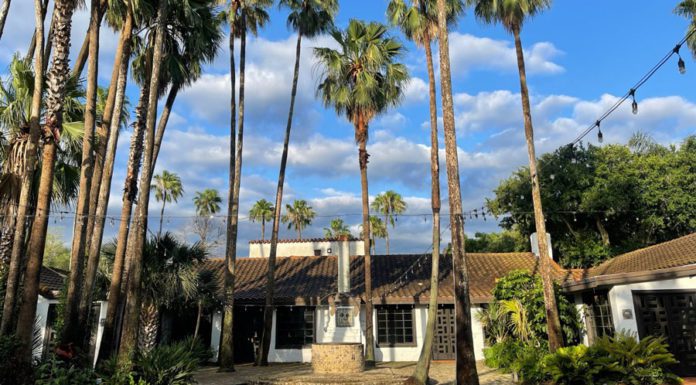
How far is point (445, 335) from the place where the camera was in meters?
19.6

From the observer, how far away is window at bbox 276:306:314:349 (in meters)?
19.8

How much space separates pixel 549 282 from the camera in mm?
13039

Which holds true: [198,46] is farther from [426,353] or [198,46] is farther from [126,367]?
[426,353]

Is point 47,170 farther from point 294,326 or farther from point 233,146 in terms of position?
point 294,326

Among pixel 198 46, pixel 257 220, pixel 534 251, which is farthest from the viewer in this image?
pixel 257 220

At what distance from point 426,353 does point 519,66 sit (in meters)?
9.58

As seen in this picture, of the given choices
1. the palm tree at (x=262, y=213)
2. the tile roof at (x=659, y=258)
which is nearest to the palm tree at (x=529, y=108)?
the tile roof at (x=659, y=258)

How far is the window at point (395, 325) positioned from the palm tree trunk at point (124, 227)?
10594 millimetres

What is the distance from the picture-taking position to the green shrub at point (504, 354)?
46.6 ft

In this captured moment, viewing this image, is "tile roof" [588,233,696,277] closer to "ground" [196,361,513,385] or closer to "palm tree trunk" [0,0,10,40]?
"ground" [196,361,513,385]

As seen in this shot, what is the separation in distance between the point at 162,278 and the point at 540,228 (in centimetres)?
1161

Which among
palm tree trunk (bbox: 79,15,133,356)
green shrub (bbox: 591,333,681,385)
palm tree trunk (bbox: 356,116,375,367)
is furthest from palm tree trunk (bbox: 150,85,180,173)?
green shrub (bbox: 591,333,681,385)

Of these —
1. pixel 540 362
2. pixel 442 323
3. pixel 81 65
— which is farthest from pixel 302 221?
pixel 540 362

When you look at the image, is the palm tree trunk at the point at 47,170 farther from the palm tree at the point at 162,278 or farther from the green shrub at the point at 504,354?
the green shrub at the point at 504,354
